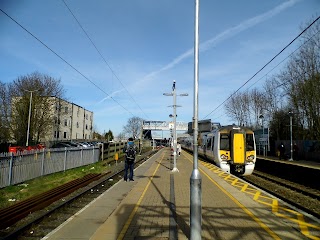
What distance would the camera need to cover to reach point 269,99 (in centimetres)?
4956

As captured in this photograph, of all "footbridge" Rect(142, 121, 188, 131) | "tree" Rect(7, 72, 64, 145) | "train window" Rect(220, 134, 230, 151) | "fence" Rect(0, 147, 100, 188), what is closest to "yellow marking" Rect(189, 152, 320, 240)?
"train window" Rect(220, 134, 230, 151)

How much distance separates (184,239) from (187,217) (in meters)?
1.73

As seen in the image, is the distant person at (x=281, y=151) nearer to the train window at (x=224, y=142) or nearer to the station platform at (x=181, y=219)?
the train window at (x=224, y=142)

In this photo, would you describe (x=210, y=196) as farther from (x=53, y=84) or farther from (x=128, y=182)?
(x=53, y=84)

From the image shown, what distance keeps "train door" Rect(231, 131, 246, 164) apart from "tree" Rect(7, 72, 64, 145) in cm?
2743

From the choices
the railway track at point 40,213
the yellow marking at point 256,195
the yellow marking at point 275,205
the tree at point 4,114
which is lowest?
the railway track at point 40,213

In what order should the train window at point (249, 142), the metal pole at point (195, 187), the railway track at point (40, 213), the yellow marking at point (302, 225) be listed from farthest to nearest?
1. the train window at point (249, 142)
2. the railway track at point (40, 213)
3. the yellow marking at point (302, 225)
4. the metal pole at point (195, 187)

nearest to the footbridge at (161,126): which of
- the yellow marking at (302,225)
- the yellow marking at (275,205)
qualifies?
the yellow marking at (275,205)

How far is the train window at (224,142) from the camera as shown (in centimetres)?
2034

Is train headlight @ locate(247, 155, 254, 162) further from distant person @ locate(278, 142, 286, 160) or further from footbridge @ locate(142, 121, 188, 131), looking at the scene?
footbridge @ locate(142, 121, 188, 131)

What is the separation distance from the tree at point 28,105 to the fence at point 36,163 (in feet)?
61.9

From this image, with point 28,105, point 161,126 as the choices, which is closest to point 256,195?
point 28,105

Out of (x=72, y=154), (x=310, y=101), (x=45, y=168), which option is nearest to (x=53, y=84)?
(x=72, y=154)

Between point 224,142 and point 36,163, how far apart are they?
36.9 feet
